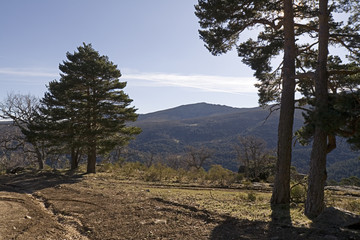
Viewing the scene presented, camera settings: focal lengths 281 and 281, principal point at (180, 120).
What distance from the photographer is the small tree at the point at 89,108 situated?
1853cm

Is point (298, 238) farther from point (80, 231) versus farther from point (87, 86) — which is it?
point (87, 86)

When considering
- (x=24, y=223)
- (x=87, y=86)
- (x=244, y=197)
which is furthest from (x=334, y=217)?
(x=87, y=86)

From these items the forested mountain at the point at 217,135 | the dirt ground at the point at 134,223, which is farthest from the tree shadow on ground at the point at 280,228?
the forested mountain at the point at 217,135

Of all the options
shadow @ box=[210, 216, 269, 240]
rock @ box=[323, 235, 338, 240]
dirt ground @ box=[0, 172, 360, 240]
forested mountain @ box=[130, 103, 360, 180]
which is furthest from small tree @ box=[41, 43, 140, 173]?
forested mountain @ box=[130, 103, 360, 180]

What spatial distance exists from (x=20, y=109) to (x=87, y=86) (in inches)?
386

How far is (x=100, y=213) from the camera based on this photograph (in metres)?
7.05

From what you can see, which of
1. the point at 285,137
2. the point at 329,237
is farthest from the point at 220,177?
the point at 329,237

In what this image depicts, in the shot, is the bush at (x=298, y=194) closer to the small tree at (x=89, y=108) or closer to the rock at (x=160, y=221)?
the rock at (x=160, y=221)

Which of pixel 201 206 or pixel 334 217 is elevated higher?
pixel 334 217

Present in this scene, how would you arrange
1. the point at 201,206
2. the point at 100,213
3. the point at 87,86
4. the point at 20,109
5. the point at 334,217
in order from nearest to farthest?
the point at 334,217 → the point at 100,213 → the point at 201,206 → the point at 87,86 → the point at 20,109

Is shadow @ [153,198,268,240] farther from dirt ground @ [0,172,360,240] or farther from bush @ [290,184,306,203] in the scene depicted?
bush @ [290,184,306,203]

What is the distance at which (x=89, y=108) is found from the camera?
19000 millimetres

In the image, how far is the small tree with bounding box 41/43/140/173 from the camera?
18531 millimetres

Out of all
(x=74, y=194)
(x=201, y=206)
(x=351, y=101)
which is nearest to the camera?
(x=351, y=101)
